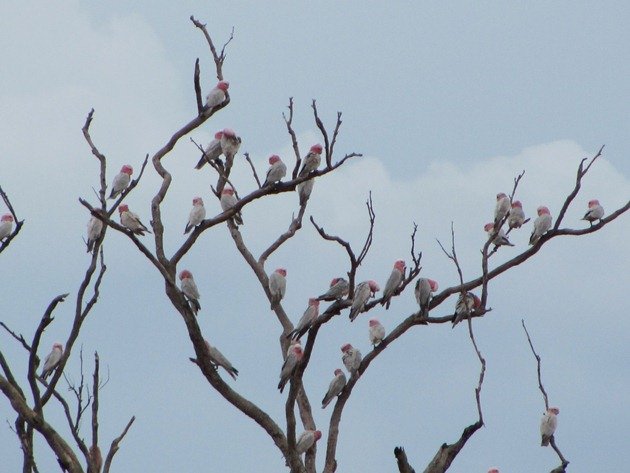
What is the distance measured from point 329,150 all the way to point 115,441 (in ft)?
10.00

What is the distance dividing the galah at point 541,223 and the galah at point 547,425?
6.51ft

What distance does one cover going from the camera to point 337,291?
9.58m

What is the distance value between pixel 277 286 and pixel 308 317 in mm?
992

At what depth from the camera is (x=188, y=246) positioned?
27.7 feet

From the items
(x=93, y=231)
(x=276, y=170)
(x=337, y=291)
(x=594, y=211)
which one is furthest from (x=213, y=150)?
(x=594, y=211)

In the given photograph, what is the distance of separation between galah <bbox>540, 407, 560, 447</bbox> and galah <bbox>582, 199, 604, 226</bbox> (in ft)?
8.87

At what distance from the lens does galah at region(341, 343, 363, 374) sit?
10.1 metres

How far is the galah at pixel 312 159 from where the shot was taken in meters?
10.4

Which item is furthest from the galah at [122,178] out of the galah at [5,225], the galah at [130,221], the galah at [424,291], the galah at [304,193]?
the galah at [424,291]

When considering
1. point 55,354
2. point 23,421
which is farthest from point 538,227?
point 23,421

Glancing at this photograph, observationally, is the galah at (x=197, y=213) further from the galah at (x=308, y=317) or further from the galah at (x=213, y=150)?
the galah at (x=308, y=317)

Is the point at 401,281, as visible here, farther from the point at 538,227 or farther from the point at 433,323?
the point at 538,227

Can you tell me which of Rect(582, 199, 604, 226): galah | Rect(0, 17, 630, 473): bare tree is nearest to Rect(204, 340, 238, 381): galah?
Rect(0, 17, 630, 473): bare tree

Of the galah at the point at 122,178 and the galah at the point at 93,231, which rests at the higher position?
the galah at the point at 122,178
